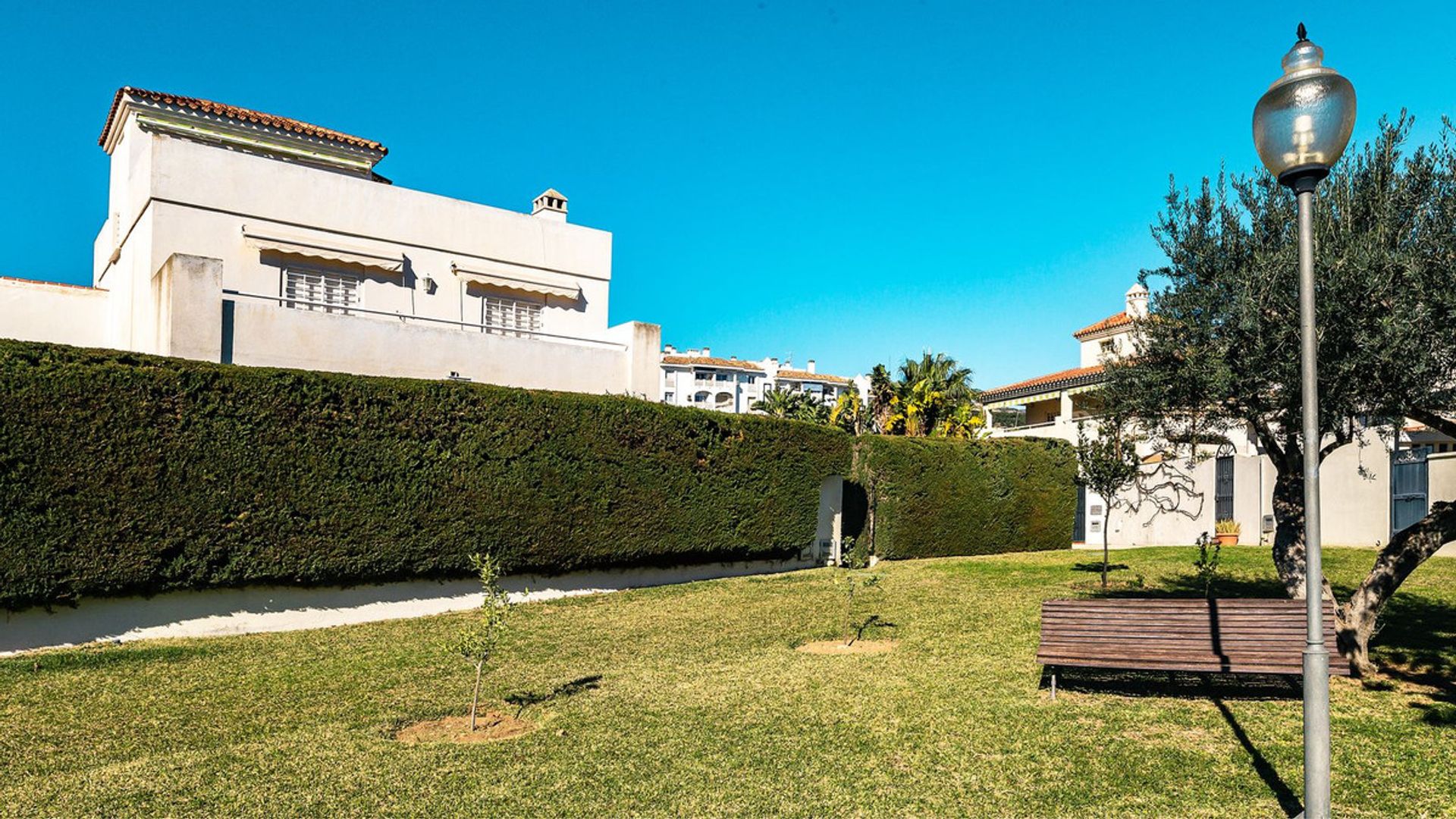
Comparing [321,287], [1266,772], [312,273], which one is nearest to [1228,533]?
[1266,772]

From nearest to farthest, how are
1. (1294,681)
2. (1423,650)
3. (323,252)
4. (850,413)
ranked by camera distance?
1. (1294,681)
2. (1423,650)
3. (323,252)
4. (850,413)

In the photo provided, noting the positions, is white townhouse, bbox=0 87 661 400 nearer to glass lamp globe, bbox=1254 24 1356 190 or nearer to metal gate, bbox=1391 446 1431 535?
glass lamp globe, bbox=1254 24 1356 190

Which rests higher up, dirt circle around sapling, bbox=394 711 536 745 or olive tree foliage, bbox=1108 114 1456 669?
olive tree foliage, bbox=1108 114 1456 669

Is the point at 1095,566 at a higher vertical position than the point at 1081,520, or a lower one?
lower

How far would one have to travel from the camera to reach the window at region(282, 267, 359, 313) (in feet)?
66.1

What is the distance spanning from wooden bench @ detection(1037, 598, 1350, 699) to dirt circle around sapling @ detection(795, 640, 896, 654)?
9.21 ft

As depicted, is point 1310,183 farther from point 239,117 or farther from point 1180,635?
point 239,117

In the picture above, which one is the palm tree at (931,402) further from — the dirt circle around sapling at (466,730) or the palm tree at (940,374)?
the dirt circle around sapling at (466,730)

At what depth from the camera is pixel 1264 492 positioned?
25.0 meters

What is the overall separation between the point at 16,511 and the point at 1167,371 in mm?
13241

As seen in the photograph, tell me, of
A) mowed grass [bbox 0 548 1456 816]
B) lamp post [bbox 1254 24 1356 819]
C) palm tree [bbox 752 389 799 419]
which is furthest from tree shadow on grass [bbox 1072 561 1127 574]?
palm tree [bbox 752 389 799 419]

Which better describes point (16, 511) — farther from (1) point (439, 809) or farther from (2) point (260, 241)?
(2) point (260, 241)

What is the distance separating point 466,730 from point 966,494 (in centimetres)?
1757

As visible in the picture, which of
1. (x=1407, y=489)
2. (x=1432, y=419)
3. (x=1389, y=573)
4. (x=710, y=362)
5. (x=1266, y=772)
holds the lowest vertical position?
(x=1266, y=772)
